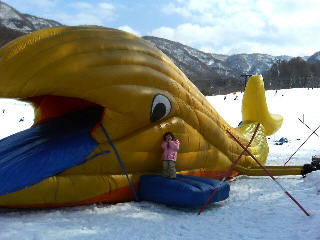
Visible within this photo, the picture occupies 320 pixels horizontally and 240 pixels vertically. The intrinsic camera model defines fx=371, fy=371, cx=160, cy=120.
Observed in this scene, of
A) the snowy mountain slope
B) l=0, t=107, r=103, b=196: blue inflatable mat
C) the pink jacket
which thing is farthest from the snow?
the snowy mountain slope

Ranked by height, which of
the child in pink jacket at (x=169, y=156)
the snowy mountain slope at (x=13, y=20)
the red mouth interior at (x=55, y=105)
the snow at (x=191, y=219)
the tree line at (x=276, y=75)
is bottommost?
the snow at (x=191, y=219)

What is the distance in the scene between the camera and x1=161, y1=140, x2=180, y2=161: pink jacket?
6285 mm

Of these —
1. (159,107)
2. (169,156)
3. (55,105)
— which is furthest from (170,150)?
(55,105)

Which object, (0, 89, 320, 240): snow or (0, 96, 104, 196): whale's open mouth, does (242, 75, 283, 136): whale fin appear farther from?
(0, 96, 104, 196): whale's open mouth

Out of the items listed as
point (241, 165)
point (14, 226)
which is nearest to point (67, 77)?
point (14, 226)

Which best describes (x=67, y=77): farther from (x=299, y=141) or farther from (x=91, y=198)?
(x=299, y=141)

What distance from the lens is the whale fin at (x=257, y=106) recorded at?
10133 mm

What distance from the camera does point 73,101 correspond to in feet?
23.9

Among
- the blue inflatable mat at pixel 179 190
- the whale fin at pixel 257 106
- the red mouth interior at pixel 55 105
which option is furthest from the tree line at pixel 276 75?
the blue inflatable mat at pixel 179 190

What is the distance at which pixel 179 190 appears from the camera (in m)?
5.67

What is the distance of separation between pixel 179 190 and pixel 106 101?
5.76 feet

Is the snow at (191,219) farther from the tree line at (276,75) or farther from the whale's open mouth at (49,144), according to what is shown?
the tree line at (276,75)

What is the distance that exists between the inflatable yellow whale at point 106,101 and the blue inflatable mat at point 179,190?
252mm

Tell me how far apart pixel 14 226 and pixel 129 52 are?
3097 mm
